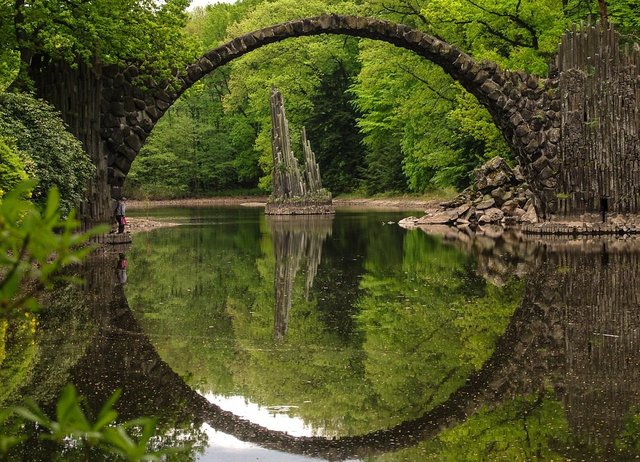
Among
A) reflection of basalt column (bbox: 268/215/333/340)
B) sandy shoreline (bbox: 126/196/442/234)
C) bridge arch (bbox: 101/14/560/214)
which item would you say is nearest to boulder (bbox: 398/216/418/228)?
reflection of basalt column (bbox: 268/215/333/340)

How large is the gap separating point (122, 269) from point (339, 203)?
137 ft

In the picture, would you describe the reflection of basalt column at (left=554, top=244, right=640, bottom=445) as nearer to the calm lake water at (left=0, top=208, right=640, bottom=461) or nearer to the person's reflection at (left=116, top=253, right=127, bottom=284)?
the calm lake water at (left=0, top=208, right=640, bottom=461)

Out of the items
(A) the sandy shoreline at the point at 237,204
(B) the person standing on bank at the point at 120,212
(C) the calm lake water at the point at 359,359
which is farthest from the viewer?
(A) the sandy shoreline at the point at 237,204

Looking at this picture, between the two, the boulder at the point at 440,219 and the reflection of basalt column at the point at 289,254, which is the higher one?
the boulder at the point at 440,219

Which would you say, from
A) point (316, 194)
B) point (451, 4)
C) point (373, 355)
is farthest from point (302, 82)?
point (373, 355)

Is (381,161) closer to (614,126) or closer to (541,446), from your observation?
(614,126)

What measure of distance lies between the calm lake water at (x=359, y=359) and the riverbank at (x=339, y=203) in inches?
1088

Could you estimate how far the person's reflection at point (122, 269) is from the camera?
14.6 metres

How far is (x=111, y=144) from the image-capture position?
65.5ft

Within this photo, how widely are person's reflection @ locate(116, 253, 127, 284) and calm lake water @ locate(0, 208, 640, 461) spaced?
15 cm

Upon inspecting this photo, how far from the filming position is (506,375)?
7.12 meters

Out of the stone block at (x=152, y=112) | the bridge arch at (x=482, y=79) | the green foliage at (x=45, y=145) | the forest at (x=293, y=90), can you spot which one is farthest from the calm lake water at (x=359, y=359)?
the bridge arch at (x=482, y=79)

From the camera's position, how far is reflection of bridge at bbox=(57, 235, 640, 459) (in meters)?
5.76

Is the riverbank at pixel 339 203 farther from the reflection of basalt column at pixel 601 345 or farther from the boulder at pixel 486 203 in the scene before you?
the reflection of basalt column at pixel 601 345
